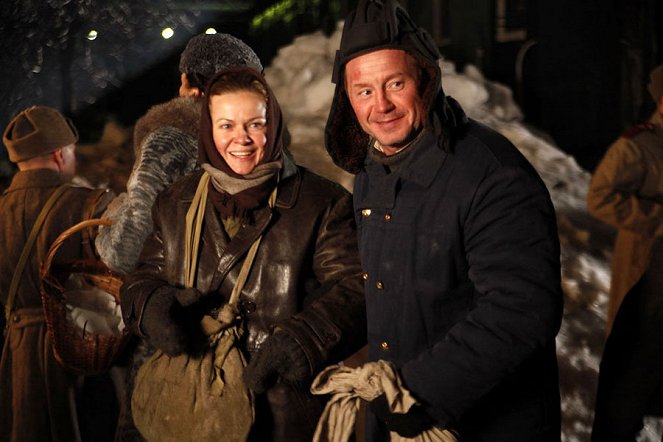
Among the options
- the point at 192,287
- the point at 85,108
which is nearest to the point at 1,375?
the point at 192,287

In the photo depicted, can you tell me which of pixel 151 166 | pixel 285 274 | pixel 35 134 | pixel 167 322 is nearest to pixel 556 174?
pixel 35 134

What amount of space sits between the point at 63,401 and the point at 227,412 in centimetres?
223

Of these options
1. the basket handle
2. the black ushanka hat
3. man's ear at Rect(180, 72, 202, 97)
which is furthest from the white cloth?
man's ear at Rect(180, 72, 202, 97)

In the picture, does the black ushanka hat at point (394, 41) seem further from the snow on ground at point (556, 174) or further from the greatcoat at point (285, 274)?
the snow on ground at point (556, 174)

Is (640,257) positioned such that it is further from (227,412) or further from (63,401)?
(63,401)

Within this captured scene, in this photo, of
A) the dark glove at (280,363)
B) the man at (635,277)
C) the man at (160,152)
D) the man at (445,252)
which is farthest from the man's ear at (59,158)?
the man at (635,277)

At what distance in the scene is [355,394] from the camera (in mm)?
2561

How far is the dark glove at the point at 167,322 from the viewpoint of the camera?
117 inches

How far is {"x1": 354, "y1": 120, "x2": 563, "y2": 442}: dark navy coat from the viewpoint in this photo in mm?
2309

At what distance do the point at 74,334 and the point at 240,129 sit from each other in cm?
148

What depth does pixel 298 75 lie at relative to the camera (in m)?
8.05

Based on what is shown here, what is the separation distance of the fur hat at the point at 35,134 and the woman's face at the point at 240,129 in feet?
6.66

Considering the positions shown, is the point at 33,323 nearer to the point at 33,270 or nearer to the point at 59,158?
the point at 33,270

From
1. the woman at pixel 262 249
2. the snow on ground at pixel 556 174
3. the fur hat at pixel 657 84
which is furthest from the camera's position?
the snow on ground at pixel 556 174
